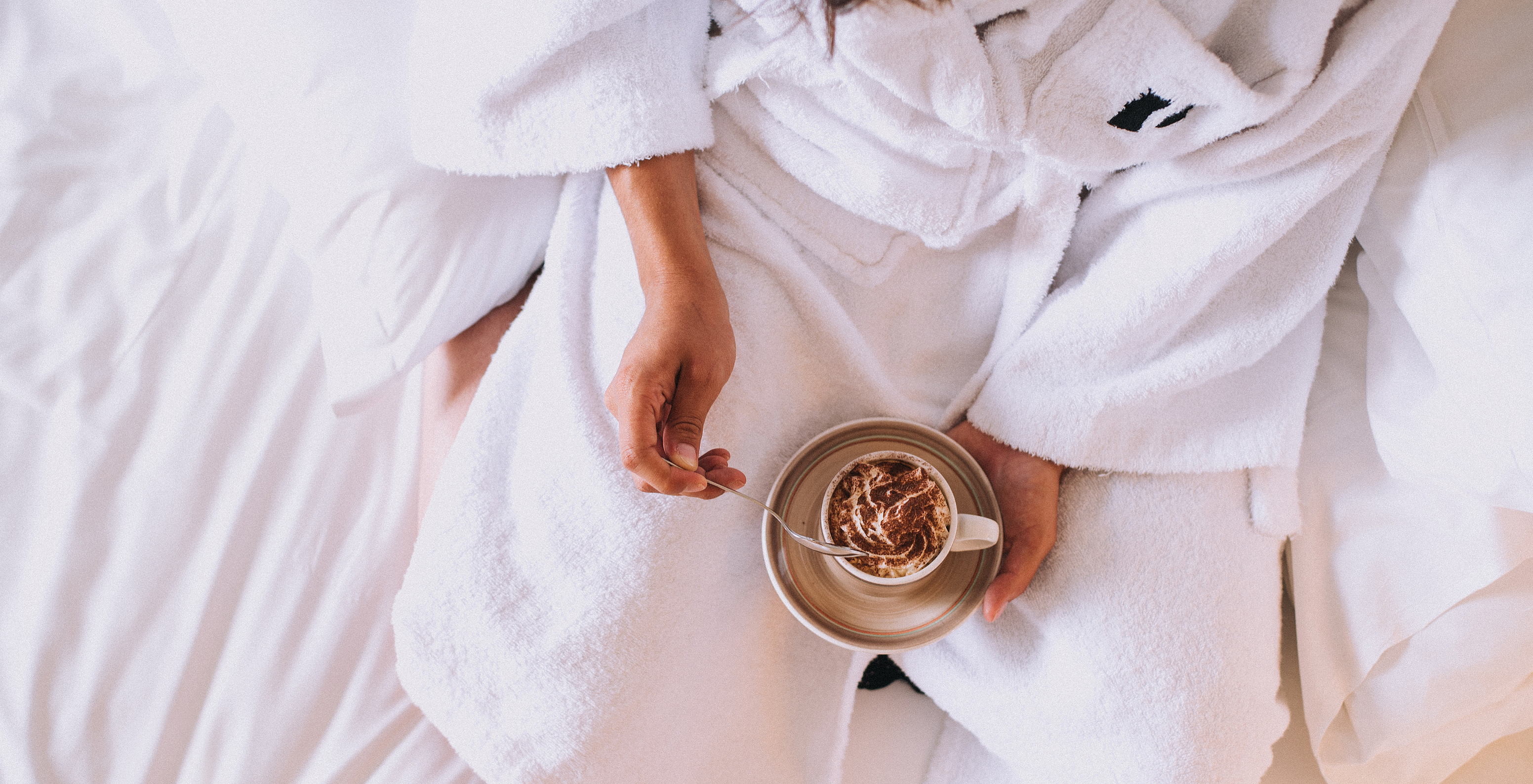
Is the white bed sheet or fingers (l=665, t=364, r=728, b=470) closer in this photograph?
fingers (l=665, t=364, r=728, b=470)

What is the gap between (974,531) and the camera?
2.16 ft

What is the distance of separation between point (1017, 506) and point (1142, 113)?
37cm

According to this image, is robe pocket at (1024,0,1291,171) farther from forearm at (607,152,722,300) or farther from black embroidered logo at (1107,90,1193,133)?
forearm at (607,152,722,300)

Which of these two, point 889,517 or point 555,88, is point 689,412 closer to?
point 889,517

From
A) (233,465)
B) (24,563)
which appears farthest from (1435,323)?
(24,563)

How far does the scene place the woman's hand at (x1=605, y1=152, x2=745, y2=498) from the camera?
614 millimetres

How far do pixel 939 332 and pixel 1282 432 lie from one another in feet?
1.09

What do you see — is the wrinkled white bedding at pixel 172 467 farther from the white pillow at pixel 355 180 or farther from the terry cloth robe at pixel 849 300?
the terry cloth robe at pixel 849 300

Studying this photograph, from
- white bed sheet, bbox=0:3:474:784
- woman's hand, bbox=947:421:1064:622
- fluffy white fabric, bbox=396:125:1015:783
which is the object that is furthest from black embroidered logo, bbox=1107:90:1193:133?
white bed sheet, bbox=0:3:474:784

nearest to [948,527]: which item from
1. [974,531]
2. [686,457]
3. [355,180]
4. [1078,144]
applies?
[974,531]

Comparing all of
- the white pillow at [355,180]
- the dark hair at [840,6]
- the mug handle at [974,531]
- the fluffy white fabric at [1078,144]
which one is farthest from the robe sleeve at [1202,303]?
the white pillow at [355,180]

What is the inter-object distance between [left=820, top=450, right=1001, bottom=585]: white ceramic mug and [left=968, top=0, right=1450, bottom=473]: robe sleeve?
13 cm

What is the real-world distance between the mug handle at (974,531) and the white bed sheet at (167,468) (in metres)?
0.54

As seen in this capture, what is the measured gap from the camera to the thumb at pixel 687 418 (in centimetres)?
62
